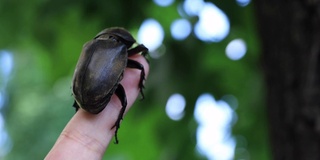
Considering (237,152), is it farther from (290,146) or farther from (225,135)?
(290,146)

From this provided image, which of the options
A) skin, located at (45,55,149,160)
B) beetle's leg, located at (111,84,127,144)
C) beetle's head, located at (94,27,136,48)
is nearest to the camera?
skin, located at (45,55,149,160)

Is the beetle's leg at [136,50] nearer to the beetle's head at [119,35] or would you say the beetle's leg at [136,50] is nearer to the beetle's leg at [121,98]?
the beetle's head at [119,35]

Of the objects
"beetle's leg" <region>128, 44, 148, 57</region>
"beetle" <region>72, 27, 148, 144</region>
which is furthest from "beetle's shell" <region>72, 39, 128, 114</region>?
"beetle's leg" <region>128, 44, 148, 57</region>

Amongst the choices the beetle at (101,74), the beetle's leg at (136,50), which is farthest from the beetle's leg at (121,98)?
the beetle's leg at (136,50)

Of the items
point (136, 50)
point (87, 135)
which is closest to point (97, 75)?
point (87, 135)

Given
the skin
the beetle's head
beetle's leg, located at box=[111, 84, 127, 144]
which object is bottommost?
the skin

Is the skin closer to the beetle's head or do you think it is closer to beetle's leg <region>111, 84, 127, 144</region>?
beetle's leg <region>111, 84, 127, 144</region>

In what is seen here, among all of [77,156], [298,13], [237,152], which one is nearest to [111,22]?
[298,13]
